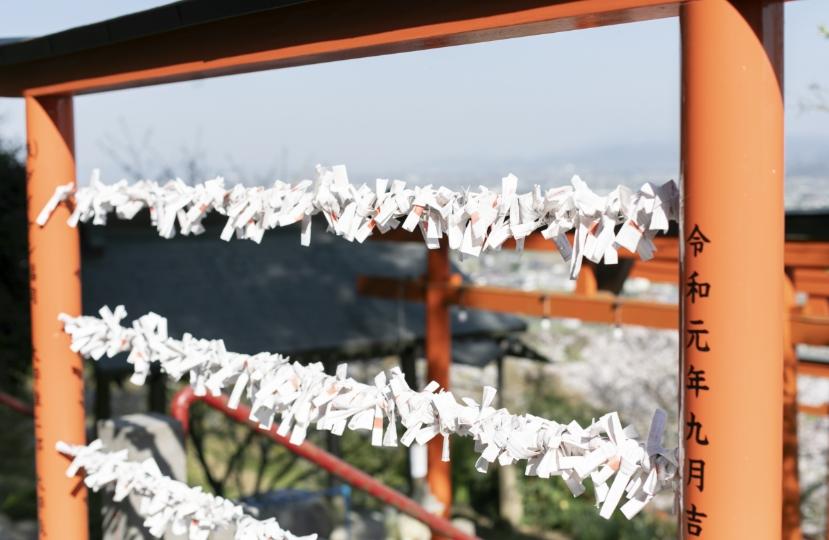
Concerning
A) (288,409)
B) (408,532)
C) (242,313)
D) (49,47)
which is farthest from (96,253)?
(288,409)

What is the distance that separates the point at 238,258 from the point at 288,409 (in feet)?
22.0

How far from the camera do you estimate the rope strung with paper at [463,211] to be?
81cm

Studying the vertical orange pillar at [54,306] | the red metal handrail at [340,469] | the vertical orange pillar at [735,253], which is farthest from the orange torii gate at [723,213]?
the red metal handrail at [340,469]

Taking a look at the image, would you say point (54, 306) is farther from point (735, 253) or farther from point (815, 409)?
point (815, 409)

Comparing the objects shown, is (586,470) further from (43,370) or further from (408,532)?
(408,532)

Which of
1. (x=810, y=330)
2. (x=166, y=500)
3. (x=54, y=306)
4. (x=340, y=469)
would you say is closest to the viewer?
(x=166, y=500)

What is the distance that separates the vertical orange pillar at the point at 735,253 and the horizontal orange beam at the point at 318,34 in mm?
78

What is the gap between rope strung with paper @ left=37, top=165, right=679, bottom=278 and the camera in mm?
808

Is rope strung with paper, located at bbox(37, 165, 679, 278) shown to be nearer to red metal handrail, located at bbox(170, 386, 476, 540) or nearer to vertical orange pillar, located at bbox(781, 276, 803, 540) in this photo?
red metal handrail, located at bbox(170, 386, 476, 540)

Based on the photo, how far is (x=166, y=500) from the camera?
4.76 ft

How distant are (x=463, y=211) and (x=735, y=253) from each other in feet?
0.89

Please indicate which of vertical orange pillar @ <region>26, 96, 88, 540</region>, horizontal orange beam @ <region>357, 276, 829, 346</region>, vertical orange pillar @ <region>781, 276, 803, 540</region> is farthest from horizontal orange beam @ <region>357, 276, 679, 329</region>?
vertical orange pillar @ <region>26, 96, 88, 540</region>

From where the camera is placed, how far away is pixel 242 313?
22.9 ft

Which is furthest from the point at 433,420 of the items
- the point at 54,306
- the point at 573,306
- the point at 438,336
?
the point at 438,336
